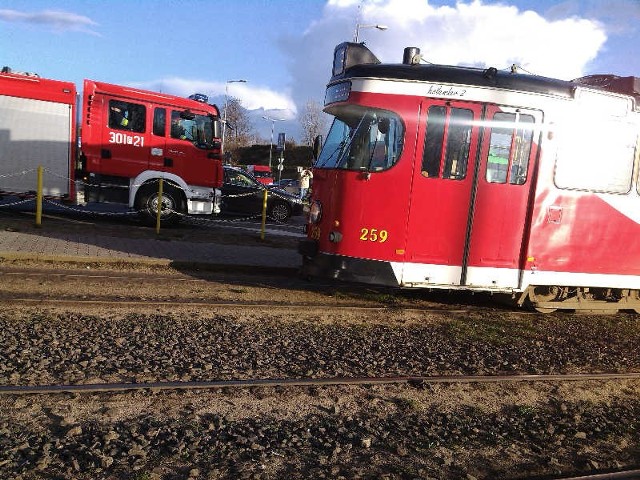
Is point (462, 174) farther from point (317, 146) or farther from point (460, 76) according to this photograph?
point (317, 146)

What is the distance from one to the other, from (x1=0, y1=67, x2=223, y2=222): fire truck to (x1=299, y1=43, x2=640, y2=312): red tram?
7.58 meters

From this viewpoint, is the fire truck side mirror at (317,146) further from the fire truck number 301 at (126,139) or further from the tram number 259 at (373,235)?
the fire truck number 301 at (126,139)

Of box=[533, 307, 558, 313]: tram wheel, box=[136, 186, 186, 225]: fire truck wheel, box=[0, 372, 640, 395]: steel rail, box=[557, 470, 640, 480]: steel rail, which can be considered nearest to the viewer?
box=[557, 470, 640, 480]: steel rail

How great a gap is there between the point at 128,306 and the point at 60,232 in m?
5.69

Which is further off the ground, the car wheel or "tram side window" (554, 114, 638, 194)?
"tram side window" (554, 114, 638, 194)

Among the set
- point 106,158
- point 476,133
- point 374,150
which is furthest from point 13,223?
point 476,133

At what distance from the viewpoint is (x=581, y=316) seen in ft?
28.9

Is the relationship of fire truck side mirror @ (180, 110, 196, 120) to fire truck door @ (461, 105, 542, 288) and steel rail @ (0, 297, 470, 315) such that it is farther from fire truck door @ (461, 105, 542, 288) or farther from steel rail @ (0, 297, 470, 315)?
fire truck door @ (461, 105, 542, 288)

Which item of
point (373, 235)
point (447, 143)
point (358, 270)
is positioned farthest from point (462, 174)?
point (358, 270)

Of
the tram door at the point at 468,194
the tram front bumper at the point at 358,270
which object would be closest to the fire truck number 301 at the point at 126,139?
the tram front bumper at the point at 358,270

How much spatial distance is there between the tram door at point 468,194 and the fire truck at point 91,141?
8638 mm

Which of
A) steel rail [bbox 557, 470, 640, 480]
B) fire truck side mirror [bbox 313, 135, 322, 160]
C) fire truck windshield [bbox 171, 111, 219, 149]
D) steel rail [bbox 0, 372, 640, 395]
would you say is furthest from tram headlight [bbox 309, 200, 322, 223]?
fire truck windshield [bbox 171, 111, 219, 149]

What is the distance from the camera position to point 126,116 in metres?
13.9

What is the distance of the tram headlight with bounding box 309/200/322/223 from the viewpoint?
7873 mm
